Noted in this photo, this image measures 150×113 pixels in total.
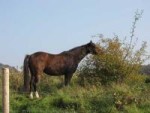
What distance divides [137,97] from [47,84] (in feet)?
16.3

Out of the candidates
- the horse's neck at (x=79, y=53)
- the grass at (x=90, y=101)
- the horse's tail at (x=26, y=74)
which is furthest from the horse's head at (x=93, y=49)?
the horse's tail at (x=26, y=74)

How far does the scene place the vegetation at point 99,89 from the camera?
42.3ft

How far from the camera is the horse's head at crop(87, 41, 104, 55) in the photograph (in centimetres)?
1692

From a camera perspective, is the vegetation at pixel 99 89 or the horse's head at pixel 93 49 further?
the horse's head at pixel 93 49

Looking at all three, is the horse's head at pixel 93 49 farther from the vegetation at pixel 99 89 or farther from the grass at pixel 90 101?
the grass at pixel 90 101

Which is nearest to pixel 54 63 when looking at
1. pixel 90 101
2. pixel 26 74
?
pixel 26 74

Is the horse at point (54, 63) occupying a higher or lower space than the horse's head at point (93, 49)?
lower

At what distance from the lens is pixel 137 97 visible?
43.5ft

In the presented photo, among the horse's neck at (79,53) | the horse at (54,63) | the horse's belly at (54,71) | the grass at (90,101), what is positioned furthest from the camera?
the horse's neck at (79,53)

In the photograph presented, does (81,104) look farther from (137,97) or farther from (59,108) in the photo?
(137,97)

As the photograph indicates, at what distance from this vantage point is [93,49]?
1723cm

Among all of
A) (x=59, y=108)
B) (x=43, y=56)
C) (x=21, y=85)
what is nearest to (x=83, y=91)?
(x=59, y=108)

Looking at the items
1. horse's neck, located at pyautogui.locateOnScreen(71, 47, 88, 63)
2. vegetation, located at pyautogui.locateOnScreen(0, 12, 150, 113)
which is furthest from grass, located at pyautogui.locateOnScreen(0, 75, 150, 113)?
horse's neck, located at pyautogui.locateOnScreen(71, 47, 88, 63)

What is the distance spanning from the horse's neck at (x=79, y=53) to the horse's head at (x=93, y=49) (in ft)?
0.71
